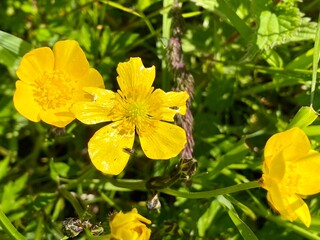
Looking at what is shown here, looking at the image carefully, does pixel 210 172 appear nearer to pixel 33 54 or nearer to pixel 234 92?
pixel 234 92

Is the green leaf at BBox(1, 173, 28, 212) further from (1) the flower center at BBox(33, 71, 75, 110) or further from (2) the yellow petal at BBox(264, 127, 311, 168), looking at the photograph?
(2) the yellow petal at BBox(264, 127, 311, 168)

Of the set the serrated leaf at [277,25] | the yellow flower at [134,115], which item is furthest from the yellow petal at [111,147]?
the serrated leaf at [277,25]

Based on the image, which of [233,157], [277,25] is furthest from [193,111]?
[277,25]

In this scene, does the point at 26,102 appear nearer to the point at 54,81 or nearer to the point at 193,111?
the point at 54,81

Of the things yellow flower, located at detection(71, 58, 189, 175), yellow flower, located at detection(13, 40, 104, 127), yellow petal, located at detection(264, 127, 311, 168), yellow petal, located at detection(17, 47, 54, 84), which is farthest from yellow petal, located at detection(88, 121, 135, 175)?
yellow petal, located at detection(264, 127, 311, 168)

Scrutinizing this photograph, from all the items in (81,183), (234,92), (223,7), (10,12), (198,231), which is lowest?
(198,231)

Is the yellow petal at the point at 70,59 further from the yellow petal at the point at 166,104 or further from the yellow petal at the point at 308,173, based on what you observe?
the yellow petal at the point at 308,173

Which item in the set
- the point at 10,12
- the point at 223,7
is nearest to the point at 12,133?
the point at 10,12
